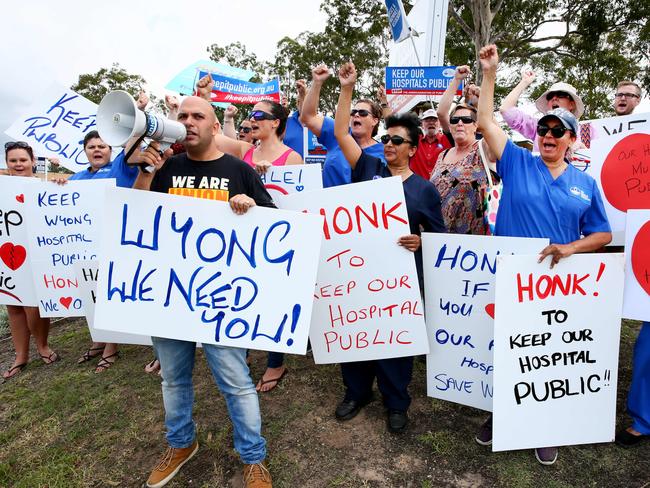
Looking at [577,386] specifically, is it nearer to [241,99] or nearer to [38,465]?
[38,465]

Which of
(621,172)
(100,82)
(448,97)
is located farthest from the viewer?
(100,82)

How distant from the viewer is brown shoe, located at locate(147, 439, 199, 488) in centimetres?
215

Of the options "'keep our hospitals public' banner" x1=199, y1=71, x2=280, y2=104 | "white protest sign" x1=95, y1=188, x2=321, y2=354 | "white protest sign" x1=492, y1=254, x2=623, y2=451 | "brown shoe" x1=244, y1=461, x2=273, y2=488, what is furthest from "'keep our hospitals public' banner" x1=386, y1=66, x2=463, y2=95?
"brown shoe" x1=244, y1=461, x2=273, y2=488

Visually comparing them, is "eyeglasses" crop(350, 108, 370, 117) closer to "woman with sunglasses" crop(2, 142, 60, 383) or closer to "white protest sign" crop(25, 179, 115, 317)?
"white protest sign" crop(25, 179, 115, 317)

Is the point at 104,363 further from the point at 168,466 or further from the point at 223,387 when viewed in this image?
the point at 223,387

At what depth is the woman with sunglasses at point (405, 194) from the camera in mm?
2406

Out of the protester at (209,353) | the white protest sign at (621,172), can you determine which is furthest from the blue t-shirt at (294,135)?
the white protest sign at (621,172)

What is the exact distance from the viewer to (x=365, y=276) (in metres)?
2.38

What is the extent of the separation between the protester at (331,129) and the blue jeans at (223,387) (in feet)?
5.55

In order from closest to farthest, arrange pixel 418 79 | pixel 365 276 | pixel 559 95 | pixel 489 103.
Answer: pixel 489 103
pixel 365 276
pixel 559 95
pixel 418 79

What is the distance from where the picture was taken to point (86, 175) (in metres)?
3.62

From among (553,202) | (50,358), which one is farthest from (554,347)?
(50,358)

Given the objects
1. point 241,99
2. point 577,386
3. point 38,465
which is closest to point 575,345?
point 577,386

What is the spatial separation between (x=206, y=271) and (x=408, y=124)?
1.50 m
